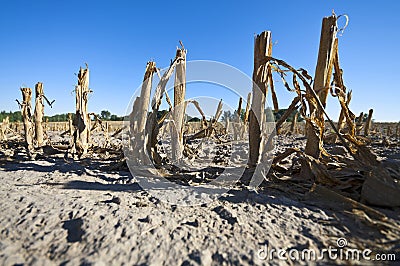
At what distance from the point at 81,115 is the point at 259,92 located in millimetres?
3092

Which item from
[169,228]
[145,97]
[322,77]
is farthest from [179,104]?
[169,228]

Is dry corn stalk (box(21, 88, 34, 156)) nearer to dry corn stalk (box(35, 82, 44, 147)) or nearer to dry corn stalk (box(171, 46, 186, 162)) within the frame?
dry corn stalk (box(35, 82, 44, 147))

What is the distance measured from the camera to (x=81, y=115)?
158 inches

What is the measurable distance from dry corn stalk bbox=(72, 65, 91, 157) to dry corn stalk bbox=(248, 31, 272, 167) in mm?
2985

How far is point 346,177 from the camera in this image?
6.97 feet

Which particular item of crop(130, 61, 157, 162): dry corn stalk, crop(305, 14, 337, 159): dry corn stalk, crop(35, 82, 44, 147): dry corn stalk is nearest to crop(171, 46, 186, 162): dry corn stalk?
crop(130, 61, 157, 162): dry corn stalk

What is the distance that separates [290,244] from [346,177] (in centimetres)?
117

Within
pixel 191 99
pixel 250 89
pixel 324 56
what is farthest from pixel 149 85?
pixel 324 56

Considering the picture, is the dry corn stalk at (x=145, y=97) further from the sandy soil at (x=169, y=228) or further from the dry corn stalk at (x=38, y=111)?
the dry corn stalk at (x=38, y=111)

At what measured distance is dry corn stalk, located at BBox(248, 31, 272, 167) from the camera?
2.57 m

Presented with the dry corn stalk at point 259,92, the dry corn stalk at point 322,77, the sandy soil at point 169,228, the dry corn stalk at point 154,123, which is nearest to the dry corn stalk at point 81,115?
the dry corn stalk at point 154,123

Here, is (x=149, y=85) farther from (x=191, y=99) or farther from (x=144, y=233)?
(x=144, y=233)

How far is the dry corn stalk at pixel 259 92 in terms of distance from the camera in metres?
2.57

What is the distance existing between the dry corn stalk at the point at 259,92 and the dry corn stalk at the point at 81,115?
2.99m
